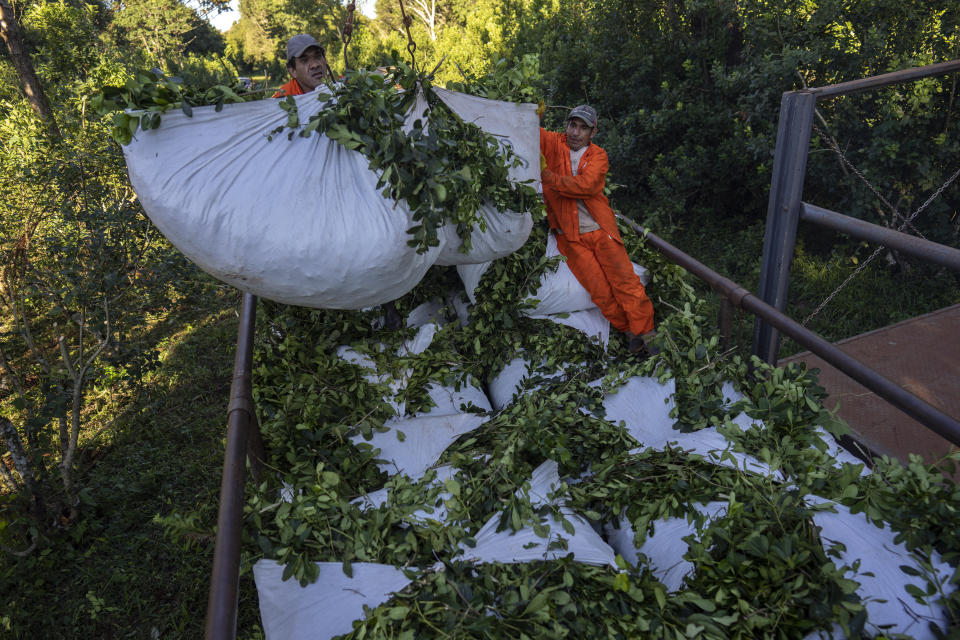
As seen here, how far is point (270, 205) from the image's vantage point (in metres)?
1.68

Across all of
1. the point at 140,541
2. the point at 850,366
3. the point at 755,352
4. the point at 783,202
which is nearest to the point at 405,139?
the point at 850,366

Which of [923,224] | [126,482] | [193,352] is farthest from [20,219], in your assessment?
[923,224]

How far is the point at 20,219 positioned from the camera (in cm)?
405

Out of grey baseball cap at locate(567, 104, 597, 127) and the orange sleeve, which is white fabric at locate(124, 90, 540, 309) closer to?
the orange sleeve

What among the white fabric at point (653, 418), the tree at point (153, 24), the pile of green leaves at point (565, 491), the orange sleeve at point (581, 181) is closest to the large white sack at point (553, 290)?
the pile of green leaves at point (565, 491)

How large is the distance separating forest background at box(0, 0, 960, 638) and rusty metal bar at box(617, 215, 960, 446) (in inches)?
49.6

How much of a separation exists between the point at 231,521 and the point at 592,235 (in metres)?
2.23

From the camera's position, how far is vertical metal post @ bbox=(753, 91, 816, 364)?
8.47 feet

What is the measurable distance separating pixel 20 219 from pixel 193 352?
1.51 m

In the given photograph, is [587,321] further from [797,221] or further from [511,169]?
[797,221]

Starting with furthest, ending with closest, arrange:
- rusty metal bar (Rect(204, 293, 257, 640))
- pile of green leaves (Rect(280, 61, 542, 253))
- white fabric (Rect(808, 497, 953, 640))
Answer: pile of green leaves (Rect(280, 61, 542, 253)), white fabric (Rect(808, 497, 953, 640)), rusty metal bar (Rect(204, 293, 257, 640))

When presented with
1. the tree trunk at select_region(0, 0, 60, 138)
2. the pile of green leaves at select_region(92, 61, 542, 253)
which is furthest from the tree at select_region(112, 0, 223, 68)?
the pile of green leaves at select_region(92, 61, 542, 253)

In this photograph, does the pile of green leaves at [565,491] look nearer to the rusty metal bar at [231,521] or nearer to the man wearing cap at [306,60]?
the rusty metal bar at [231,521]

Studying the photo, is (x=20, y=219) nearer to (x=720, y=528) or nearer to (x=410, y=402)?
(x=410, y=402)
